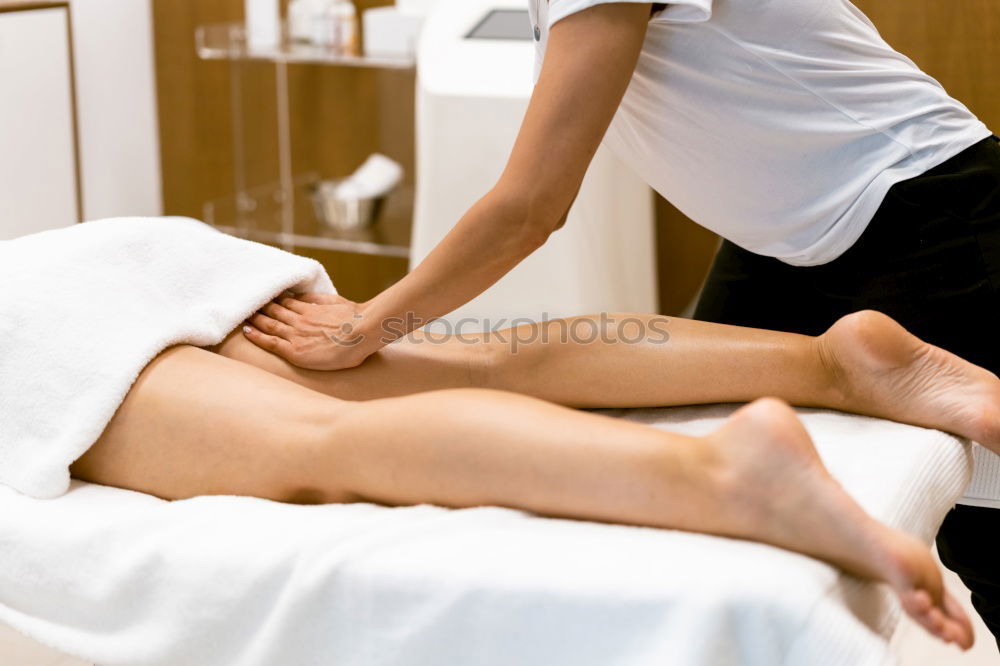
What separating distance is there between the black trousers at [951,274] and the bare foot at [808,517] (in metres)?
0.43

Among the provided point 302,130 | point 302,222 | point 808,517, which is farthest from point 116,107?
point 808,517

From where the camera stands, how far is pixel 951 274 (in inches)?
51.1

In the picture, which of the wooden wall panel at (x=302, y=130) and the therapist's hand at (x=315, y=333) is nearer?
the therapist's hand at (x=315, y=333)

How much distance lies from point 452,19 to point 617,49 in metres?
1.49

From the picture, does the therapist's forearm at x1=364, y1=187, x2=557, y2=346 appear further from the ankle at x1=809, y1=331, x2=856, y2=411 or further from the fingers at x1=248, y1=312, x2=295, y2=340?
the ankle at x1=809, y1=331, x2=856, y2=411

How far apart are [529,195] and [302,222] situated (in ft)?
6.82

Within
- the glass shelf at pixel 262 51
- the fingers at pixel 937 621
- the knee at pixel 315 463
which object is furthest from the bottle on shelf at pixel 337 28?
the fingers at pixel 937 621

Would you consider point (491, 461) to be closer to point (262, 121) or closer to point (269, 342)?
point (269, 342)

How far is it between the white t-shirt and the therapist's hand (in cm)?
41

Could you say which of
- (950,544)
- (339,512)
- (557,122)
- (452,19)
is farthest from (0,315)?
(452,19)

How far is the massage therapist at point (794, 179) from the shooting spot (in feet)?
4.04

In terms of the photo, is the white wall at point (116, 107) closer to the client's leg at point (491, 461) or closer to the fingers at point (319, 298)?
the fingers at point (319, 298)

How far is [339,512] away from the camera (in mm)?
1116

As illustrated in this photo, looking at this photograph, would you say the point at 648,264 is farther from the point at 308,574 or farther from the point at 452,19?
the point at 308,574
